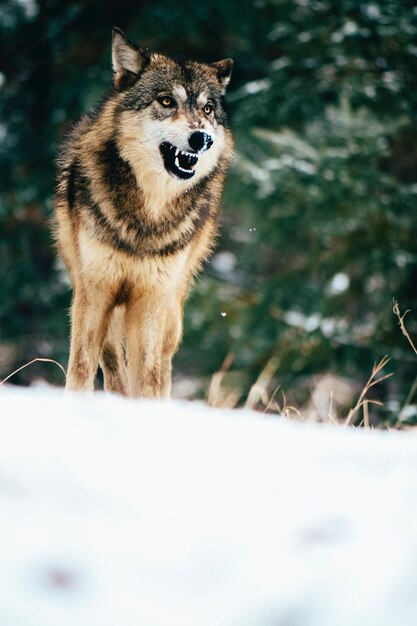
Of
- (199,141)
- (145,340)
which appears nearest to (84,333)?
(145,340)

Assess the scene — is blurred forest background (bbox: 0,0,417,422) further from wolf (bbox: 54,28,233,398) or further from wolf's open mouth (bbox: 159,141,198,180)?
wolf's open mouth (bbox: 159,141,198,180)

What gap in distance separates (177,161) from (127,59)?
2.12 ft

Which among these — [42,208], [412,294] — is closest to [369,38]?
[412,294]

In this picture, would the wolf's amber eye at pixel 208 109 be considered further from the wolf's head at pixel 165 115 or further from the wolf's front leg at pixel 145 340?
the wolf's front leg at pixel 145 340

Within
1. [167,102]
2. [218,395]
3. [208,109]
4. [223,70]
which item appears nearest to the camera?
[167,102]

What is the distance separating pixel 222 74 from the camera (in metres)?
4.17

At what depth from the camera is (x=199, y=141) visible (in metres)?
3.67

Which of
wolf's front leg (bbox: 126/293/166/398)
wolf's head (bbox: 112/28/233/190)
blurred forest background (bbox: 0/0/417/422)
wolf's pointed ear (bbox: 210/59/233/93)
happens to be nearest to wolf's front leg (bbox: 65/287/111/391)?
wolf's front leg (bbox: 126/293/166/398)

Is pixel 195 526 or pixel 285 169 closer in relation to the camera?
pixel 195 526

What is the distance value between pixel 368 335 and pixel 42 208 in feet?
16.7

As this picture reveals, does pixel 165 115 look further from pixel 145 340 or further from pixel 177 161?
pixel 145 340

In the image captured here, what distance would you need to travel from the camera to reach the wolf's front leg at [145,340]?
3795mm

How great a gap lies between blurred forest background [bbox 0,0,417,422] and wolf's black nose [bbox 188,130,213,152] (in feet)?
13.5

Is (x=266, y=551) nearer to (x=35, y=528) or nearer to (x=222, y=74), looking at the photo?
(x=35, y=528)
